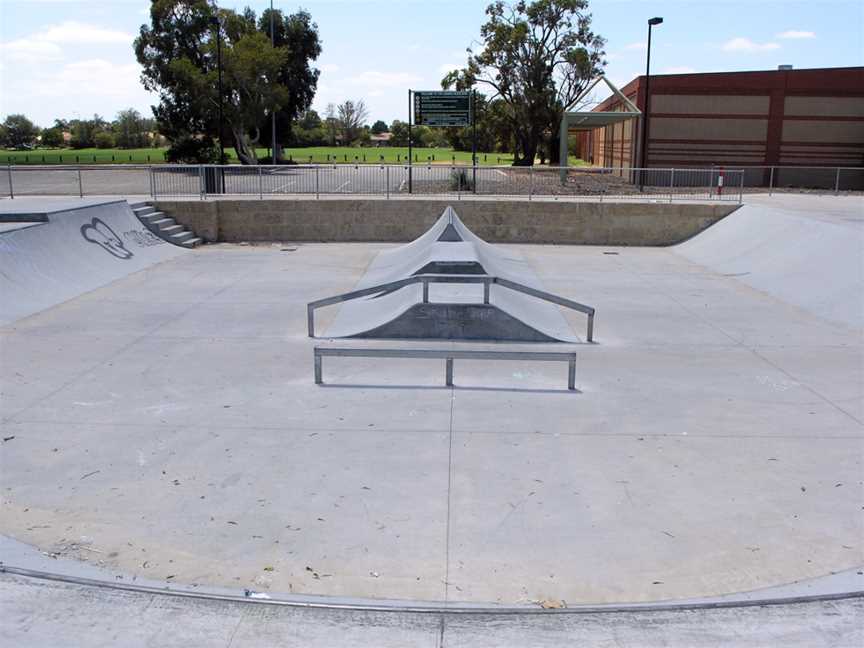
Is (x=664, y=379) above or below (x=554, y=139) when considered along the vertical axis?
below

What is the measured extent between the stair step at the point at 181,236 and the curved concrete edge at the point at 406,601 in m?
16.9

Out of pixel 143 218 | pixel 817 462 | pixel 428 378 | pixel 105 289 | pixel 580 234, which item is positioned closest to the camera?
pixel 817 462

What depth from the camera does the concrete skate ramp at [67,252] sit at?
13258mm

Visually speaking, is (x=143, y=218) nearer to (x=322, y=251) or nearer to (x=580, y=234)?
(x=322, y=251)

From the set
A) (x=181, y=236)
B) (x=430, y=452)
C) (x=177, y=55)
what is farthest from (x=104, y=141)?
(x=430, y=452)

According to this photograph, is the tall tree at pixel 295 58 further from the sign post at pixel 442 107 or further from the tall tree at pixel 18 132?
the tall tree at pixel 18 132

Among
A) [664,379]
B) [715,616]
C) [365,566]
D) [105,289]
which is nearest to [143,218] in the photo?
[105,289]

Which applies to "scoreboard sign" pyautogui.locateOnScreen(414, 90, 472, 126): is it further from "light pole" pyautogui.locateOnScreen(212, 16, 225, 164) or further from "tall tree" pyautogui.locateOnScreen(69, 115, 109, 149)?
"tall tree" pyautogui.locateOnScreen(69, 115, 109, 149)

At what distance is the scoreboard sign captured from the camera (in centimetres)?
3069

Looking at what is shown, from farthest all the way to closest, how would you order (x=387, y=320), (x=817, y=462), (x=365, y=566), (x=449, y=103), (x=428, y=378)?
(x=449, y=103) < (x=387, y=320) < (x=428, y=378) < (x=817, y=462) < (x=365, y=566)

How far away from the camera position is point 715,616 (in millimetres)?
4504

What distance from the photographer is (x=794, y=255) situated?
17109mm

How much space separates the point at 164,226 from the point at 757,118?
29.4 metres

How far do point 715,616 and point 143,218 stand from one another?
1904 cm
